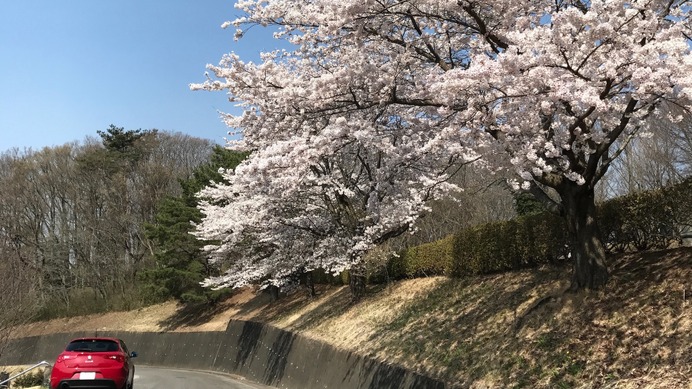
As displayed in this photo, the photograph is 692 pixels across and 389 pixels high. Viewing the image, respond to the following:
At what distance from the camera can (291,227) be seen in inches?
822

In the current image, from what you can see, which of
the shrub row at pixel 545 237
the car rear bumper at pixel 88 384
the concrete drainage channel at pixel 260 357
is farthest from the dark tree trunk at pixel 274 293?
the car rear bumper at pixel 88 384

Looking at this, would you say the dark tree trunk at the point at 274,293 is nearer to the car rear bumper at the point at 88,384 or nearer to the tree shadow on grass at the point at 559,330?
the car rear bumper at the point at 88,384

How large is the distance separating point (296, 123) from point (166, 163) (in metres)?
41.3

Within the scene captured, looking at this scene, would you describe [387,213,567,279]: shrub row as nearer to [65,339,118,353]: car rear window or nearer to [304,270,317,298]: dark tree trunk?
[65,339,118,353]: car rear window

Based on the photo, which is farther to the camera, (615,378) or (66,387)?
(66,387)

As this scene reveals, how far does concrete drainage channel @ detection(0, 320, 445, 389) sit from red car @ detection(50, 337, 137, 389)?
5110mm

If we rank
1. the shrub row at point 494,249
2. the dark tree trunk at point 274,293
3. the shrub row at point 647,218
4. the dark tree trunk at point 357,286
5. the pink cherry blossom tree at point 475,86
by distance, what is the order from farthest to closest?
the dark tree trunk at point 274,293 → the dark tree trunk at point 357,286 → the shrub row at point 494,249 → the shrub row at point 647,218 → the pink cherry blossom tree at point 475,86

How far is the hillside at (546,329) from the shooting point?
23.9 ft

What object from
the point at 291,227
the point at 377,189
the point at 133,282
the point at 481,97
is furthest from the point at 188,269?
the point at 481,97

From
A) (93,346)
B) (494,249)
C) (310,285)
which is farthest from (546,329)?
(310,285)

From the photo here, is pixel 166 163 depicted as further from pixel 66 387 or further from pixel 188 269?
pixel 66 387

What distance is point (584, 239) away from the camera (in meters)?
9.57

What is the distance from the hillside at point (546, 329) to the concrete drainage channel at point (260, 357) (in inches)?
17.7

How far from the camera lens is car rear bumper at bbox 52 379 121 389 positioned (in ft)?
42.3
